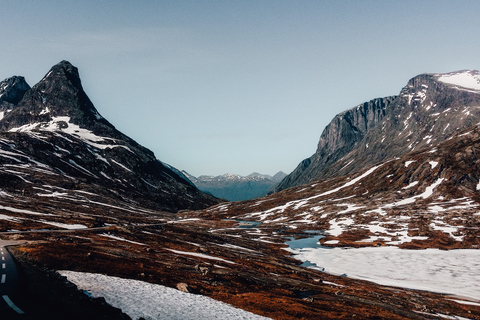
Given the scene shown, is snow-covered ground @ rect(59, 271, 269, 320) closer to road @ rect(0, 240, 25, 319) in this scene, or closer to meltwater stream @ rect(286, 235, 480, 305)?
road @ rect(0, 240, 25, 319)

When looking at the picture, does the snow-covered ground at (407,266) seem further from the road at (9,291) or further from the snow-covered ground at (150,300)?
the road at (9,291)

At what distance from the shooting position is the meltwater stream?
2943 inches

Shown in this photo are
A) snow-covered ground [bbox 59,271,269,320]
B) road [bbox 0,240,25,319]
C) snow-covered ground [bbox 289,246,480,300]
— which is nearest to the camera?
road [bbox 0,240,25,319]

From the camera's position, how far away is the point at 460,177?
636 ft

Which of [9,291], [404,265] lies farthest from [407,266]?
[9,291]

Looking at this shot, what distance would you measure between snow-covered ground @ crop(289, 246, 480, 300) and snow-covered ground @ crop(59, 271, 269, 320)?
56.9 metres

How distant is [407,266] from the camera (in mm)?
92062

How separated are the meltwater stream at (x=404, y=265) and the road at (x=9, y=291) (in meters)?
72.5

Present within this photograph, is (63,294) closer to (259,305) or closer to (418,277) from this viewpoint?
(259,305)

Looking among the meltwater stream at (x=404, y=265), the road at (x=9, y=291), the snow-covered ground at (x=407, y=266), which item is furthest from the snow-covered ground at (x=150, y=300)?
the snow-covered ground at (x=407, y=266)

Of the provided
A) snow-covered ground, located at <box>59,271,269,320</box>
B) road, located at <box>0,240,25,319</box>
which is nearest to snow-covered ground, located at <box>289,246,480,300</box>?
snow-covered ground, located at <box>59,271,269,320</box>

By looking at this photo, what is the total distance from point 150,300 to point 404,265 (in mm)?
85677

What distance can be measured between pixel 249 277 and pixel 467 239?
109m

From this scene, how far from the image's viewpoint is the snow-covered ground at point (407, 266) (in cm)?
7474
